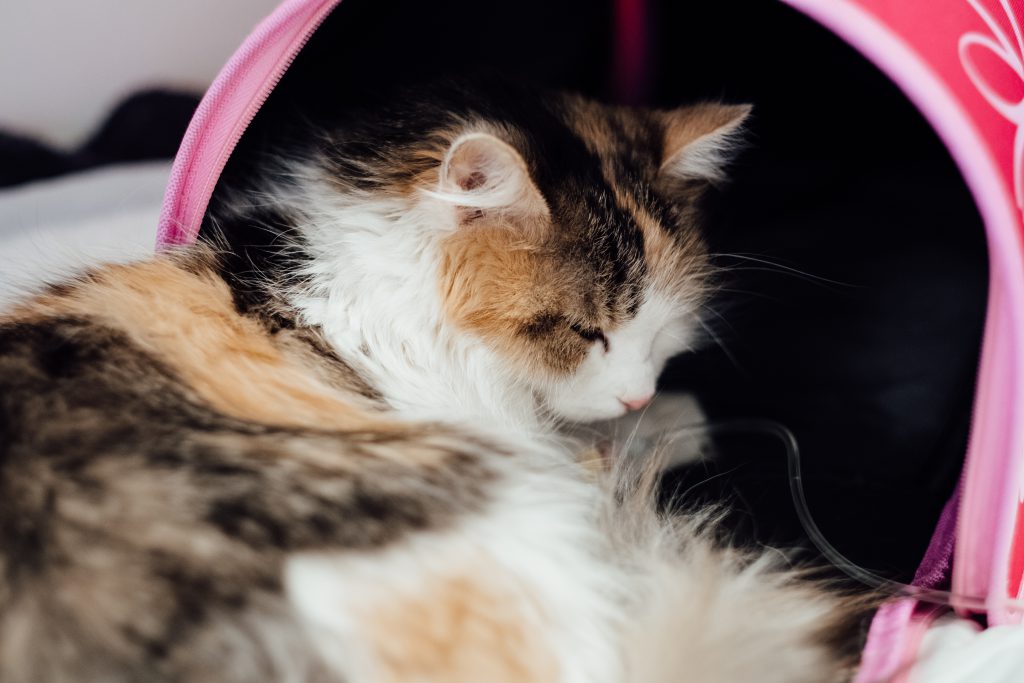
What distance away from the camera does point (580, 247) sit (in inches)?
35.0

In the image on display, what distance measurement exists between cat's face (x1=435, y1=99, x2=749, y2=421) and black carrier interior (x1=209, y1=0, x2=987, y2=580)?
223 millimetres

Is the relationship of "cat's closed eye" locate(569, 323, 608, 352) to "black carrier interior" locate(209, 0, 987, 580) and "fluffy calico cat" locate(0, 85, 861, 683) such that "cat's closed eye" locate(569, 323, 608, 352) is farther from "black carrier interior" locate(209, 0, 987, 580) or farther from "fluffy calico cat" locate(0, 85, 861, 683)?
"black carrier interior" locate(209, 0, 987, 580)

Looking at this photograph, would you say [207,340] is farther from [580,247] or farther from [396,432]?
[580,247]

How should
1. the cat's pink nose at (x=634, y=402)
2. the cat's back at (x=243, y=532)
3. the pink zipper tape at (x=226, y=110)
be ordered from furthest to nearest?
the cat's pink nose at (x=634, y=402) → the pink zipper tape at (x=226, y=110) → the cat's back at (x=243, y=532)

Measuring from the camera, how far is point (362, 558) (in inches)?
23.6

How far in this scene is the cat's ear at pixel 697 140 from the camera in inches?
39.3

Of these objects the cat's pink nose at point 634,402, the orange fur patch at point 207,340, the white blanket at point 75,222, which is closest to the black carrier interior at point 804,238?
the cat's pink nose at point 634,402

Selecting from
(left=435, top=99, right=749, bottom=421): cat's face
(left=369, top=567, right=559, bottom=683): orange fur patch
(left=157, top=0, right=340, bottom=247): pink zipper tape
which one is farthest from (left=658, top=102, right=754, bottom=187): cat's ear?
(left=369, top=567, right=559, bottom=683): orange fur patch

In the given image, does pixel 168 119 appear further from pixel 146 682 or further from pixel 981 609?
pixel 981 609

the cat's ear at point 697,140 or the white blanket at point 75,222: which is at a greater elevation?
the cat's ear at point 697,140

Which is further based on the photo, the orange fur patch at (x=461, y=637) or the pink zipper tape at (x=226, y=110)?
the pink zipper tape at (x=226, y=110)

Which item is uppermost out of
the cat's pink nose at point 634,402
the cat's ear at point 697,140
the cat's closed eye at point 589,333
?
→ the cat's ear at point 697,140

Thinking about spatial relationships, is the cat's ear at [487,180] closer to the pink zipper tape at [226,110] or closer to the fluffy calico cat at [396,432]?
the fluffy calico cat at [396,432]

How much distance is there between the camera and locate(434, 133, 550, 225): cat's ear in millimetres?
761
